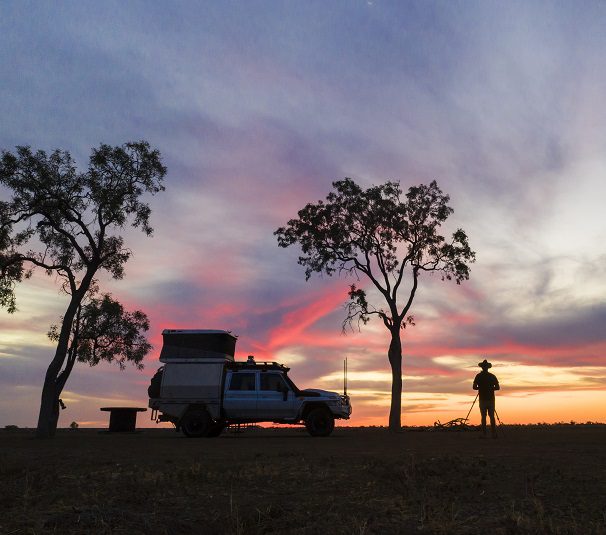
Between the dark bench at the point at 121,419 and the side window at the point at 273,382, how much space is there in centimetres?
1219

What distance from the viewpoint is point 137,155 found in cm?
3191

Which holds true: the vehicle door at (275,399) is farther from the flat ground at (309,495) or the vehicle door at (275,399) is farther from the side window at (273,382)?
the flat ground at (309,495)

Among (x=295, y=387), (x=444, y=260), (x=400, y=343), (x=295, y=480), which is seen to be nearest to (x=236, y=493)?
(x=295, y=480)

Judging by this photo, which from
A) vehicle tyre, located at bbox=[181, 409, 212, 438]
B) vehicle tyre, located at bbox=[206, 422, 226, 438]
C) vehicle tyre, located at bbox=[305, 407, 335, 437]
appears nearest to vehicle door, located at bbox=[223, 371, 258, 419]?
vehicle tyre, located at bbox=[206, 422, 226, 438]

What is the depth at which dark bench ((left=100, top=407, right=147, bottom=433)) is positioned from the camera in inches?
1347

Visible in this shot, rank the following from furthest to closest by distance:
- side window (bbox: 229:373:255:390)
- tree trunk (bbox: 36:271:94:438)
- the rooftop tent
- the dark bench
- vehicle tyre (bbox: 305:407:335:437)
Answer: the dark bench, tree trunk (bbox: 36:271:94:438), the rooftop tent, side window (bbox: 229:373:255:390), vehicle tyre (bbox: 305:407:335:437)

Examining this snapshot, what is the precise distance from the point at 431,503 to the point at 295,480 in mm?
2608

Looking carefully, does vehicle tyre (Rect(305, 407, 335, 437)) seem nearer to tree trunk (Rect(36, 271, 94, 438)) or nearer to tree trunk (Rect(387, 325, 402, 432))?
tree trunk (Rect(387, 325, 402, 432))

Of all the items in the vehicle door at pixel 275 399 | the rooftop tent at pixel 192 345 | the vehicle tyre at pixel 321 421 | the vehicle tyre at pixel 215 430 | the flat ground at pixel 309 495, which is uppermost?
the rooftop tent at pixel 192 345

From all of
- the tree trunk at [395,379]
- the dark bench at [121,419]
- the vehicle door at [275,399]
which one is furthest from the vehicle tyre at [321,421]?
the dark bench at [121,419]

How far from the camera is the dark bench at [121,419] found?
34219 mm

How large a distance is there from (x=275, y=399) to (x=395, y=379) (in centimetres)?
978

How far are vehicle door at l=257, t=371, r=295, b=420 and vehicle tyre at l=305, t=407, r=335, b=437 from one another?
0.71 metres

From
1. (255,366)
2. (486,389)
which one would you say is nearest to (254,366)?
(255,366)
